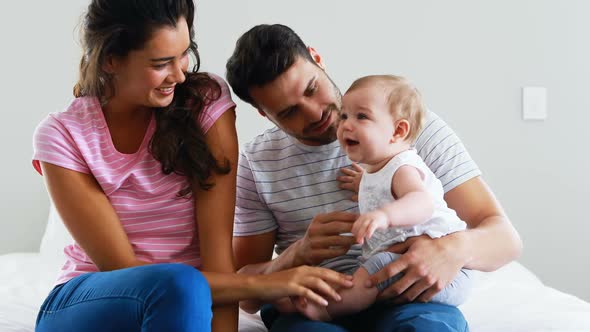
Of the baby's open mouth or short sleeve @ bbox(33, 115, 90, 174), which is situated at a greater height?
short sleeve @ bbox(33, 115, 90, 174)

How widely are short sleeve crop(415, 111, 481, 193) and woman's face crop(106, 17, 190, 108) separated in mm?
506

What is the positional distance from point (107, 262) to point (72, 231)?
102 mm

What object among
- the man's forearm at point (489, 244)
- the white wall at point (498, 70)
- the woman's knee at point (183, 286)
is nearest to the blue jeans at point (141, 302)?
the woman's knee at point (183, 286)

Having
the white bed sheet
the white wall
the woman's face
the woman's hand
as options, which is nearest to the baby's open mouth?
the woman's hand

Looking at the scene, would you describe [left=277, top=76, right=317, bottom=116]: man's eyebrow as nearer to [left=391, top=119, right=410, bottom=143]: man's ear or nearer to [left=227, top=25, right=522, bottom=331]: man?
[left=227, top=25, right=522, bottom=331]: man

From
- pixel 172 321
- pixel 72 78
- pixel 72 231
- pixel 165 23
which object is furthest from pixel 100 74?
pixel 72 78

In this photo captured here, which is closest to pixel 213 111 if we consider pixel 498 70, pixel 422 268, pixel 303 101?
pixel 303 101

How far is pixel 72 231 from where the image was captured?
5.08 feet

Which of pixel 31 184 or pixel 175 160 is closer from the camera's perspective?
pixel 175 160

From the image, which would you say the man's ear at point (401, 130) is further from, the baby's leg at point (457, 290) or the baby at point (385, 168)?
the baby's leg at point (457, 290)

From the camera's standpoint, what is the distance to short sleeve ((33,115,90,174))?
1.53 m

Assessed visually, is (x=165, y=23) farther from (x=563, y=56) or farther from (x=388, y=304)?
(x=563, y=56)

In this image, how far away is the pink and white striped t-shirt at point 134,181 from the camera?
156 cm

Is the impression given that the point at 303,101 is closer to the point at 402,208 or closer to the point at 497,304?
the point at 402,208
